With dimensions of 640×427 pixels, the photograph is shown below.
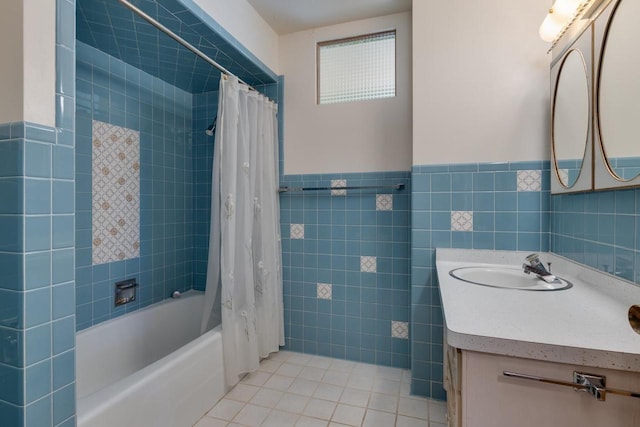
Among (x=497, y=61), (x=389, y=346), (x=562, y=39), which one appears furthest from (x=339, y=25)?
(x=389, y=346)

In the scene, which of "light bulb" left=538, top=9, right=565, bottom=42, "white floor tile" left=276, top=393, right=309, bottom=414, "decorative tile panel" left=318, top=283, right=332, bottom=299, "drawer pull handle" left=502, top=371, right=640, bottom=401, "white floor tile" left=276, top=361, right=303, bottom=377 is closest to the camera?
"drawer pull handle" left=502, top=371, right=640, bottom=401

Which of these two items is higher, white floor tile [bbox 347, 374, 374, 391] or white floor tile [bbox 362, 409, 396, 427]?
white floor tile [bbox 347, 374, 374, 391]

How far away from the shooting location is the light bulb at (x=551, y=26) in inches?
52.5

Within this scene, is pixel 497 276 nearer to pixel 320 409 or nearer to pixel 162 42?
pixel 320 409

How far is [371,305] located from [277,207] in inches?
39.7

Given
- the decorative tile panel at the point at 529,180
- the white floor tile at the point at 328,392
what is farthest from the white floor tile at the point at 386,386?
the decorative tile panel at the point at 529,180

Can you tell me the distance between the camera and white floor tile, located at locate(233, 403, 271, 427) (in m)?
1.55

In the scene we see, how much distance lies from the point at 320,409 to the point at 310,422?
12 centimetres

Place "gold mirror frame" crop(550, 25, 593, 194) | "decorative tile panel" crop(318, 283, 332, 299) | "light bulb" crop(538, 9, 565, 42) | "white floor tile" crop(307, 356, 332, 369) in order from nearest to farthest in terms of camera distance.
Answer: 1. "gold mirror frame" crop(550, 25, 593, 194)
2. "light bulb" crop(538, 9, 565, 42)
3. "white floor tile" crop(307, 356, 332, 369)
4. "decorative tile panel" crop(318, 283, 332, 299)

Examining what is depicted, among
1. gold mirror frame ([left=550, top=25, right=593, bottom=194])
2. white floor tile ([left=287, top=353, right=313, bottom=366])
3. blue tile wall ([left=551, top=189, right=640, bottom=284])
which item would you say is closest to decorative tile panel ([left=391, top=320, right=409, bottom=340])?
white floor tile ([left=287, top=353, right=313, bottom=366])

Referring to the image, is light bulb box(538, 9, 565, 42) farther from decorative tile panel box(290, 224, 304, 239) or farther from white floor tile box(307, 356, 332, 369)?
white floor tile box(307, 356, 332, 369)

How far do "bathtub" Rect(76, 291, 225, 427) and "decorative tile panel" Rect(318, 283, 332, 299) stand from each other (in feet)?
2.56

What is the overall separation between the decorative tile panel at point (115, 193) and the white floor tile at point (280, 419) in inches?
55.4

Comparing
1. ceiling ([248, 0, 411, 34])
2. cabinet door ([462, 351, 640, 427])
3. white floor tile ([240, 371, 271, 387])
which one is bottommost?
white floor tile ([240, 371, 271, 387])
